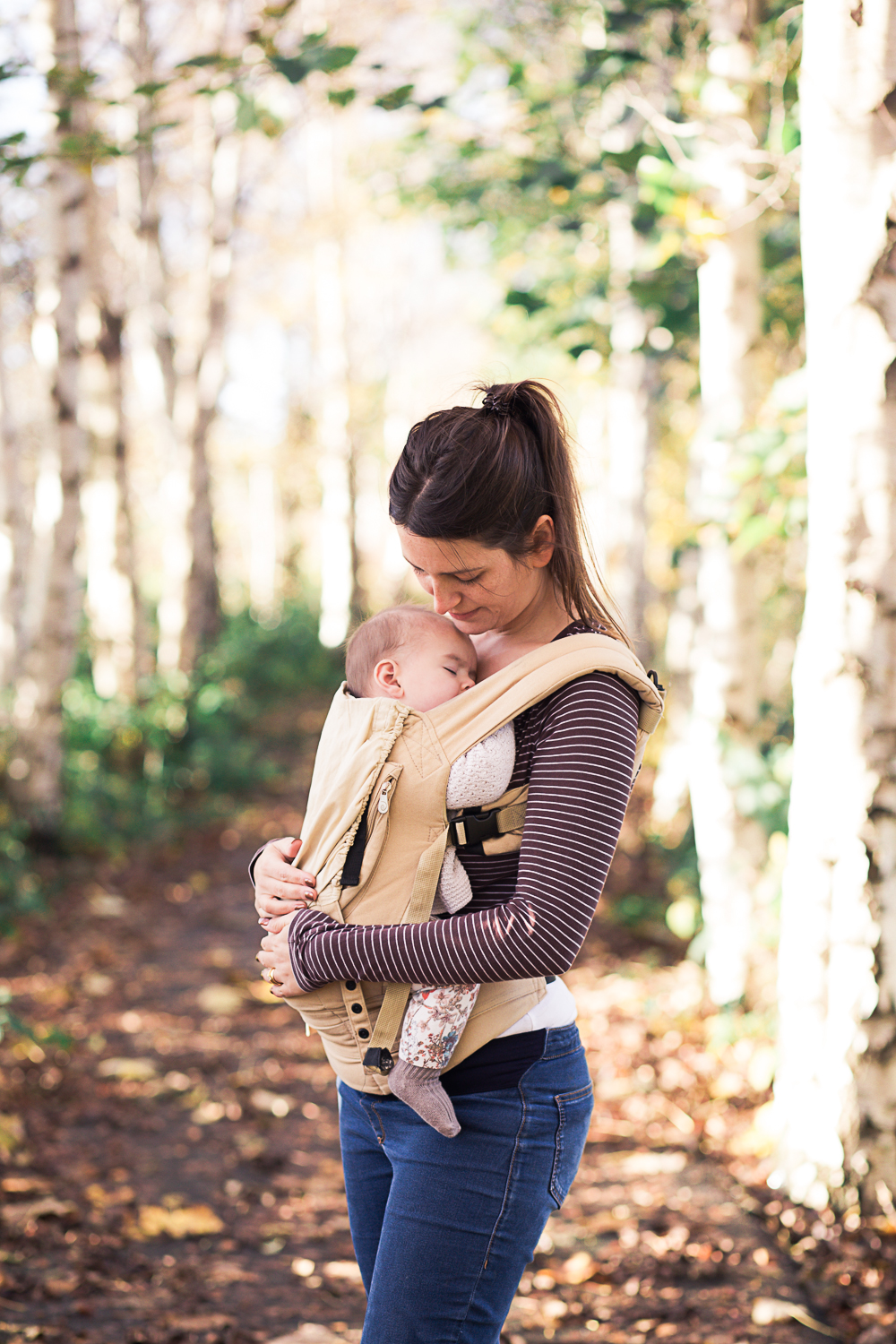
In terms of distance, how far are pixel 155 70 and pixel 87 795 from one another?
696cm

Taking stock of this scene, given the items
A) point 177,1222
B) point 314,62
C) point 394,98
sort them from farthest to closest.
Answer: point 394,98
point 314,62
point 177,1222

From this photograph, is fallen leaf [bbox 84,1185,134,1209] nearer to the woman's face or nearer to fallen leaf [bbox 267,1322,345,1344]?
fallen leaf [bbox 267,1322,345,1344]

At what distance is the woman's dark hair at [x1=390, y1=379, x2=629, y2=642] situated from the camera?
4.87ft

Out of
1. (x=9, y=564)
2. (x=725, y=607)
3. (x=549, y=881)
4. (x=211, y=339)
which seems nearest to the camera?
(x=549, y=881)

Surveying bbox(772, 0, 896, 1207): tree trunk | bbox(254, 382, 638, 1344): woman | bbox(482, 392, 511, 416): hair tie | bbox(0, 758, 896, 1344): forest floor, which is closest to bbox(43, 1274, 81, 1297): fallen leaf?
bbox(0, 758, 896, 1344): forest floor

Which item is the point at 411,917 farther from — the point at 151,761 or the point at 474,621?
the point at 151,761

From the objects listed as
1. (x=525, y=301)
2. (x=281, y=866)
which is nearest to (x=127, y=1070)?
(x=281, y=866)

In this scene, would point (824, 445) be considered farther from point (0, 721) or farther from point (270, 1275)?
point (0, 721)

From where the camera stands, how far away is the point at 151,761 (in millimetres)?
8555

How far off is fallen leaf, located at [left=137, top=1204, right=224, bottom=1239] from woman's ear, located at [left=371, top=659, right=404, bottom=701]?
8.15ft

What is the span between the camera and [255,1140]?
399 cm

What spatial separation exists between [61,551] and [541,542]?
225 inches

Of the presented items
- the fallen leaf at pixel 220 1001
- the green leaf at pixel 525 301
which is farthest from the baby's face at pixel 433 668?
the green leaf at pixel 525 301

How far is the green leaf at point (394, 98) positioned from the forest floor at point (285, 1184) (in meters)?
3.62
